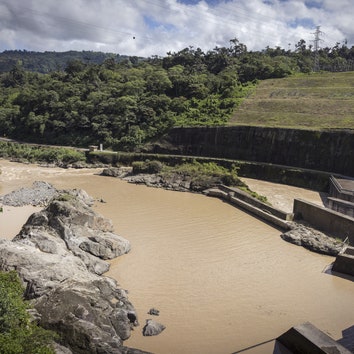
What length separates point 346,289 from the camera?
14.8 meters

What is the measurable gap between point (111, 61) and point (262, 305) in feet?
230

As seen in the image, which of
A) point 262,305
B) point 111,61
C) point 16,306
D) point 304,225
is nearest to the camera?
point 16,306

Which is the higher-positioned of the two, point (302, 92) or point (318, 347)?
point (302, 92)

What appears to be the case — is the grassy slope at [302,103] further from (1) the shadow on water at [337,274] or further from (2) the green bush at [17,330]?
(2) the green bush at [17,330]

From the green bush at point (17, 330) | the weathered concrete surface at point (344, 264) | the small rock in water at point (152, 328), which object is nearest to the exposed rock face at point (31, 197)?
the green bush at point (17, 330)

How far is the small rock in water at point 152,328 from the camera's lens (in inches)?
443

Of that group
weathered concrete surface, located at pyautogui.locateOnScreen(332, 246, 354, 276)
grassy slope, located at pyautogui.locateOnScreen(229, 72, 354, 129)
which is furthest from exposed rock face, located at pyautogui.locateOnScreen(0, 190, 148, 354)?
grassy slope, located at pyautogui.locateOnScreen(229, 72, 354, 129)

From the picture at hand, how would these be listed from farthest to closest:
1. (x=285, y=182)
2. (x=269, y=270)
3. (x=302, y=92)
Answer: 1. (x=302, y=92)
2. (x=285, y=182)
3. (x=269, y=270)

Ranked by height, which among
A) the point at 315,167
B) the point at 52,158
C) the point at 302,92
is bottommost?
the point at 52,158

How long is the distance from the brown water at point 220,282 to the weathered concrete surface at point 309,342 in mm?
676

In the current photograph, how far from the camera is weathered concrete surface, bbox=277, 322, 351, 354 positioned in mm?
9344

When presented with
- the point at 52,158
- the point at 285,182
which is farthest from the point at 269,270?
the point at 52,158

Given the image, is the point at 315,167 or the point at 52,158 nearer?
the point at 315,167

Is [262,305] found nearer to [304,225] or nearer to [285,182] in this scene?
[304,225]
